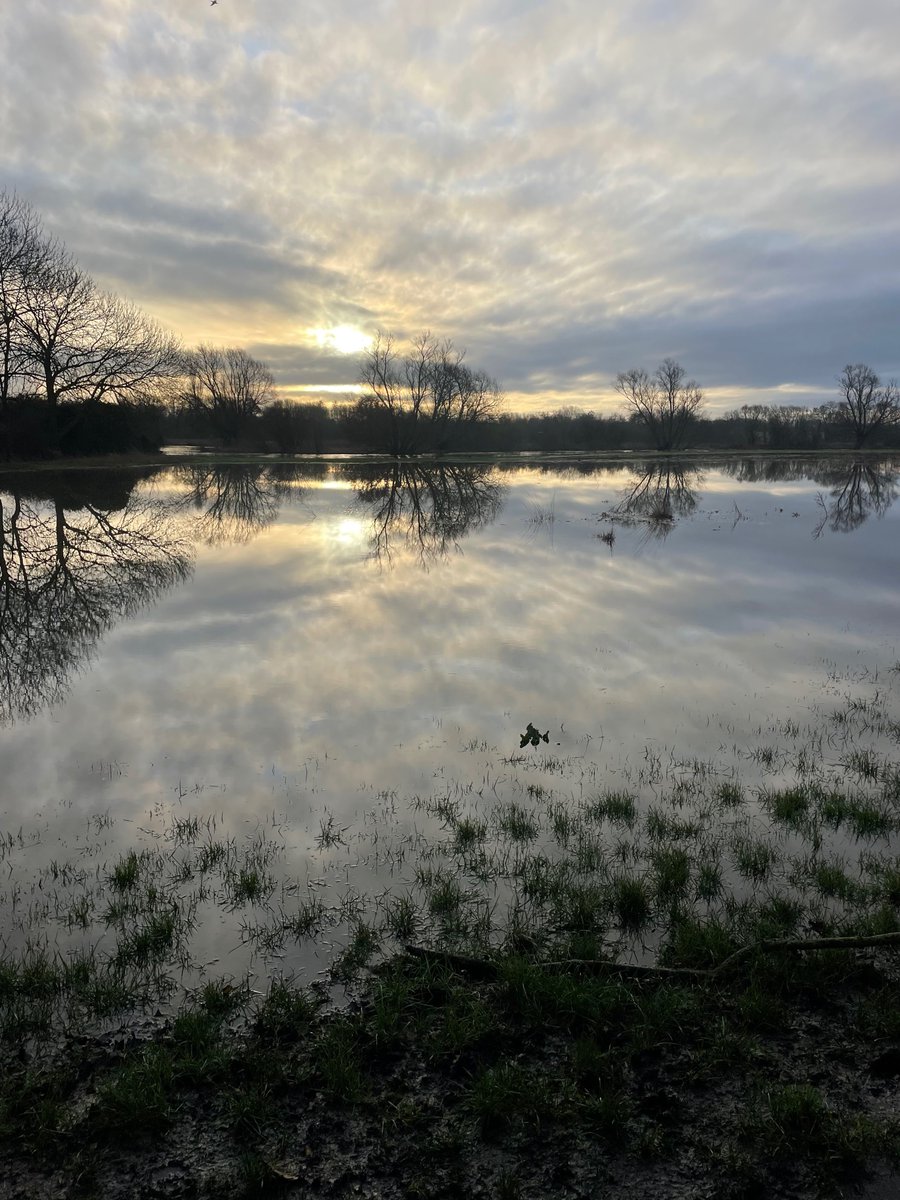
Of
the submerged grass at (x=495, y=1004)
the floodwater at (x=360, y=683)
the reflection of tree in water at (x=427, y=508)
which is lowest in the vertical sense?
the submerged grass at (x=495, y=1004)

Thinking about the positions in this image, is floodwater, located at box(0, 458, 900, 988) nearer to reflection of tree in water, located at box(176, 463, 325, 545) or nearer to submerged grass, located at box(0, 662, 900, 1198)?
submerged grass, located at box(0, 662, 900, 1198)

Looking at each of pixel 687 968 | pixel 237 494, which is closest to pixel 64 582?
pixel 687 968

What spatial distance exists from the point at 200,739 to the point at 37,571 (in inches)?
383

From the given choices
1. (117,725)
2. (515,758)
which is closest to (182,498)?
(117,725)

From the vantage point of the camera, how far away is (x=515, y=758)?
21.3 feet

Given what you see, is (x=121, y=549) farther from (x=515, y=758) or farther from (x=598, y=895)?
(x=598, y=895)

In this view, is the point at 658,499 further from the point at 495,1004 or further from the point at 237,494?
the point at 495,1004

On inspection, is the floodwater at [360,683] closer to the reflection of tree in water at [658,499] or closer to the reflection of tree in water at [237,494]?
the reflection of tree in water at [237,494]

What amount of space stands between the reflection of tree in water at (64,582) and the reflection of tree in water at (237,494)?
1.78 m

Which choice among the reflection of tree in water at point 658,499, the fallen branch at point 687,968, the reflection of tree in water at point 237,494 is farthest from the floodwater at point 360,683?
the reflection of tree in water at point 658,499

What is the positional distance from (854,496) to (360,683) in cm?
3290

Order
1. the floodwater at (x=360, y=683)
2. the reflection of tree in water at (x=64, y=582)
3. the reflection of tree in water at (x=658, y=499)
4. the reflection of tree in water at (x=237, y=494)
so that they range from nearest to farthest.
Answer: the floodwater at (x=360, y=683)
the reflection of tree in water at (x=64, y=582)
the reflection of tree in water at (x=237, y=494)
the reflection of tree in water at (x=658, y=499)

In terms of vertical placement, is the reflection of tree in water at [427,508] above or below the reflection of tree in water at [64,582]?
above

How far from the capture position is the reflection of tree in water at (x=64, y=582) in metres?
8.80
